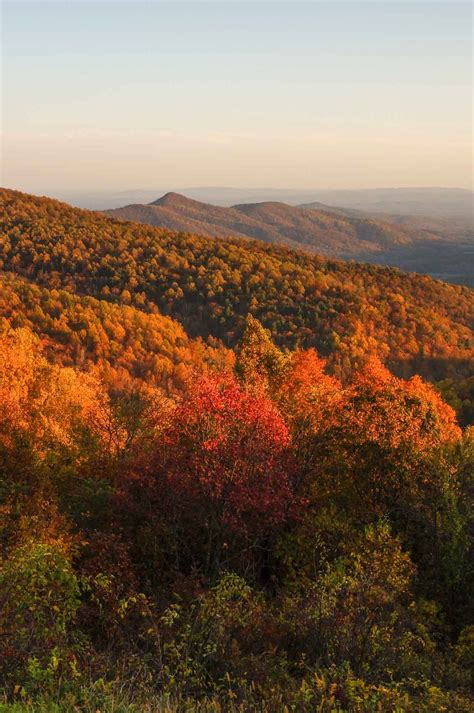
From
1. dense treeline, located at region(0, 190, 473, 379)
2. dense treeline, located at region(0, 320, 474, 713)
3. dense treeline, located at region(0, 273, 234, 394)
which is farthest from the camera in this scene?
dense treeline, located at region(0, 190, 473, 379)

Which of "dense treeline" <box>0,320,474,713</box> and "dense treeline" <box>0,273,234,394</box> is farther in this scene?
"dense treeline" <box>0,273,234,394</box>

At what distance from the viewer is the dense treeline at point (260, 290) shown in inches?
5010

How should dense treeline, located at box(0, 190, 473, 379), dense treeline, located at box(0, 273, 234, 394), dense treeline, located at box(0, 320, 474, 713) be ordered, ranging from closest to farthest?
dense treeline, located at box(0, 320, 474, 713) → dense treeline, located at box(0, 273, 234, 394) → dense treeline, located at box(0, 190, 473, 379)

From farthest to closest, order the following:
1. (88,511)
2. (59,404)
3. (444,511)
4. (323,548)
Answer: (59,404) → (88,511) → (444,511) → (323,548)

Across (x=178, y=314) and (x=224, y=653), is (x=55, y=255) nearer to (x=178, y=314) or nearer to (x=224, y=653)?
(x=178, y=314)

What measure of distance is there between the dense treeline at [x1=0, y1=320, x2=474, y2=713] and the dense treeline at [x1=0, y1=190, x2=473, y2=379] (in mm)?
83531

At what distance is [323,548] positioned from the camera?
20859 mm

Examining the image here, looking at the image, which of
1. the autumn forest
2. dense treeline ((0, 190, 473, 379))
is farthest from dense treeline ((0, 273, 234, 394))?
the autumn forest

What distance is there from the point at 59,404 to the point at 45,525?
66.1 feet

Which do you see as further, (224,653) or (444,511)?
(444,511)

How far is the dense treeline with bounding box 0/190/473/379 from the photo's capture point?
12725cm

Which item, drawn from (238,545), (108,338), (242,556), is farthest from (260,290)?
(242,556)

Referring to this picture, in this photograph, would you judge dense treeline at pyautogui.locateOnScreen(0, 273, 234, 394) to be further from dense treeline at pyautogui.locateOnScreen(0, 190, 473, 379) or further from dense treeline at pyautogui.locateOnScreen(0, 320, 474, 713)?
dense treeline at pyautogui.locateOnScreen(0, 320, 474, 713)

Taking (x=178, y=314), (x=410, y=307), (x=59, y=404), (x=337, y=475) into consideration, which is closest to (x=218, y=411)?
(x=337, y=475)
